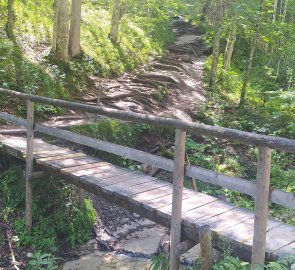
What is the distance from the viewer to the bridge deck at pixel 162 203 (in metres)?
3.61

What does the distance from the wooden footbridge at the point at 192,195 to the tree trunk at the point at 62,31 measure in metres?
7.64

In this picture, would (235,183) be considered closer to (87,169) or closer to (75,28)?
(87,169)

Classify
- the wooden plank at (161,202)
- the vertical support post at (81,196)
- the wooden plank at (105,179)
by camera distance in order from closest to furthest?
the wooden plank at (161,202)
the wooden plank at (105,179)
the vertical support post at (81,196)

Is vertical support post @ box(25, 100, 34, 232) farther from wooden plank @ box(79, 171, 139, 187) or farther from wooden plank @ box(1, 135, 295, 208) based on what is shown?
wooden plank @ box(1, 135, 295, 208)

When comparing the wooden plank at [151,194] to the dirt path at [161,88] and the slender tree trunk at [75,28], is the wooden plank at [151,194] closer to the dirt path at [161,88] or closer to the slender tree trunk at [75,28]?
the dirt path at [161,88]

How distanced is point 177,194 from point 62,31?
10802 millimetres

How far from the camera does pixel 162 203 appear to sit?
4508 millimetres

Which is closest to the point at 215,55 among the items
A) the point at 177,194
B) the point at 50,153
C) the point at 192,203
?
the point at 50,153

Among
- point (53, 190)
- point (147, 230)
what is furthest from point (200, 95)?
point (53, 190)

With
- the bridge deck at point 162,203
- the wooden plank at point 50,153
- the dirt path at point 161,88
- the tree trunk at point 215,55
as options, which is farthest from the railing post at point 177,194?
the tree trunk at point 215,55

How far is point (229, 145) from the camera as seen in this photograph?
13.1 meters

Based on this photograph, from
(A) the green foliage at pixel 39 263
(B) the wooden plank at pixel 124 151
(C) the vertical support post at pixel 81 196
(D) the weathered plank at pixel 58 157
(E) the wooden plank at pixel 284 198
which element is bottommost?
(A) the green foliage at pixel 39 263

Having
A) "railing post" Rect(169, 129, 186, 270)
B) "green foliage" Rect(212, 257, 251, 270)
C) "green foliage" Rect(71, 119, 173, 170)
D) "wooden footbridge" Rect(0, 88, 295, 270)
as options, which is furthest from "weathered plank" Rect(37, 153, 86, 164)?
"green foliage" Rect(212, 257, 251, 270)

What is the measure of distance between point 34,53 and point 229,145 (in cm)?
771
